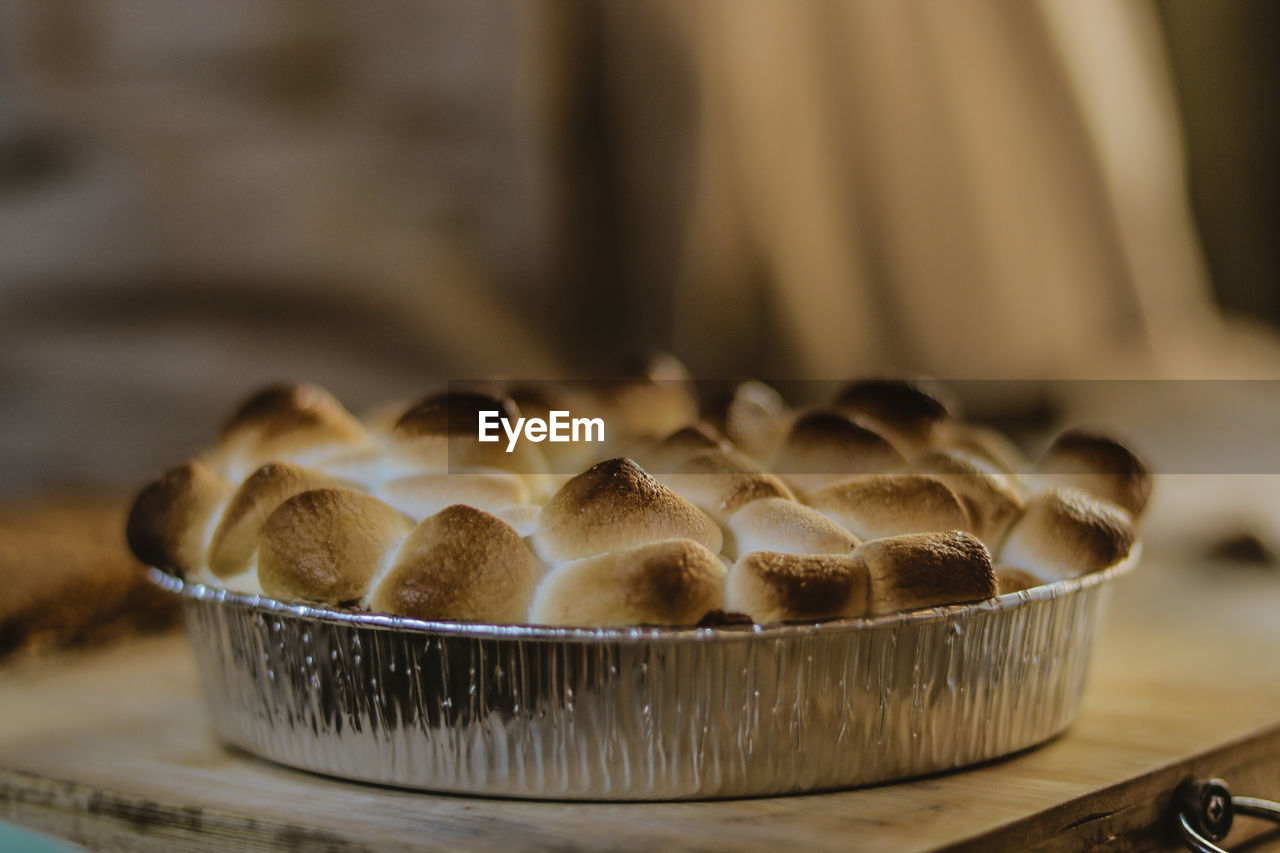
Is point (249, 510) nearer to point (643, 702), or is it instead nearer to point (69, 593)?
point (643, 702)

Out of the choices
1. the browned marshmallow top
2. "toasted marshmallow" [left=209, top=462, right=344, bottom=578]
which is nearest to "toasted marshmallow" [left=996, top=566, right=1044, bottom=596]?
the browned marshmallow top

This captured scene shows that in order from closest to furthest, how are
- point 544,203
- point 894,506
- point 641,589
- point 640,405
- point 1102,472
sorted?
point 641,589, point 894,506, point 1102,472, point 640,405, point 544,203

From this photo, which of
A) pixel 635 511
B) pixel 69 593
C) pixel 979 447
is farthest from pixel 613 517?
pixel 69 593

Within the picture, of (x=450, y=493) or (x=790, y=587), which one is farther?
(x=450, y=493)

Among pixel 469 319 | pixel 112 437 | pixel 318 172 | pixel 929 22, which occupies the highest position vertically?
pixel 929 22

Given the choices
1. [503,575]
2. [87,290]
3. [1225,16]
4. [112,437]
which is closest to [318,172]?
[87,290]

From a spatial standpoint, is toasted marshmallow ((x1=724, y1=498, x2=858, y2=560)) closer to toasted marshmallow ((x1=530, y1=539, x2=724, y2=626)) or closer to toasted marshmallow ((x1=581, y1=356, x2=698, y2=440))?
toasted marshmallow ((x1=530, y1=539, x2=724, y2=626))

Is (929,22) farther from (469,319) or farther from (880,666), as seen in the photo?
(880,666)
